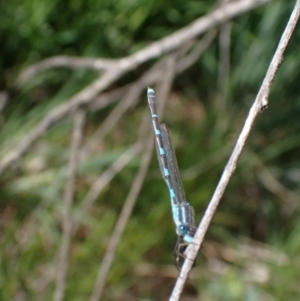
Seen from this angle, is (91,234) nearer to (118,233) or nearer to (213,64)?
(118,233)

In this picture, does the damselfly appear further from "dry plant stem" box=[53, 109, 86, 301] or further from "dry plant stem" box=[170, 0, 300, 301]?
"dry plant stem" box=[53, 109, 86, 301]

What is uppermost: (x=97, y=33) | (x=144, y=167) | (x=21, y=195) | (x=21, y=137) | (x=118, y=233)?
(x=97, y=33)

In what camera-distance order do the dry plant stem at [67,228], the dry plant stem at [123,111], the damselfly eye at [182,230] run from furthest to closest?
the dry plant stem at [123,111], the dry plant stem at [67,228], the damselfly eye at [182,230]

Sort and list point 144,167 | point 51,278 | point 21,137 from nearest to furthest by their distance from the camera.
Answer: point 144,167, point 51,278, point 21,137

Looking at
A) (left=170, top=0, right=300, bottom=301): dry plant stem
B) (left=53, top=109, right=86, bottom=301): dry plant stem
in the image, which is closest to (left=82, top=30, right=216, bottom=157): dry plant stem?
(left=53, top=109, right=86, bottom=301): dry plant stem

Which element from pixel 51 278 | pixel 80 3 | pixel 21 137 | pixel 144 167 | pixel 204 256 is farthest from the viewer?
pixel 204 256

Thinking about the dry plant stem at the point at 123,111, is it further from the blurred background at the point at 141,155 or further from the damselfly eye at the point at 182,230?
the damselfly eye at the point at 182,230

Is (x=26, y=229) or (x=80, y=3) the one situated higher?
(x=80, y=3)

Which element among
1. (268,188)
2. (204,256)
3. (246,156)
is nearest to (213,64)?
(246,156)

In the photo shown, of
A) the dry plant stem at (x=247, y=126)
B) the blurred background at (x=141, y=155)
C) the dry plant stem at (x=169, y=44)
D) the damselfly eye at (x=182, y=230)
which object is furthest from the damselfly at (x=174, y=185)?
the blurred background at (x=141, y=155)
